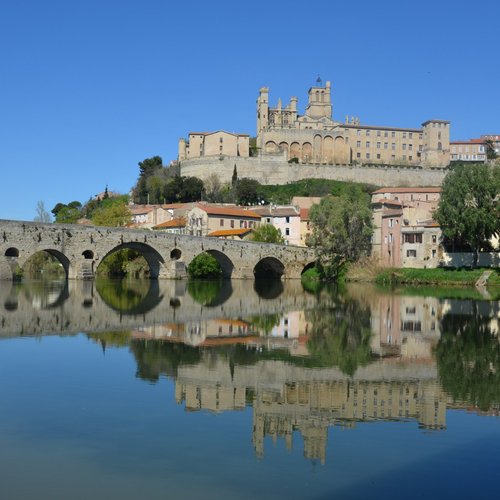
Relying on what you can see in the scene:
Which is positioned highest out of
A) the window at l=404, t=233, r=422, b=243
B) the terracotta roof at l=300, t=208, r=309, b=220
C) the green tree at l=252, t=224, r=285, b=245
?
the terracotta roof at l=300, t=208, r=309, b=220

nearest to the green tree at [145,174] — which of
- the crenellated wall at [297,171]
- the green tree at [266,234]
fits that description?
the crenellated wall at [297,171]

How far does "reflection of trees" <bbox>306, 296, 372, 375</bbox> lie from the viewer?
18.0m

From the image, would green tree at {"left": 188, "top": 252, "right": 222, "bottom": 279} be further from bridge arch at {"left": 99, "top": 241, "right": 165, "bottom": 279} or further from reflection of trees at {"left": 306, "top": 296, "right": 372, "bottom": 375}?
reflection of trees at {"left": 306, "top": 296, "right": 372, "bottom": 375}

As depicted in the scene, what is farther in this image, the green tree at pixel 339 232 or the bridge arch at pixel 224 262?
the bridge arch at pixel 224 262

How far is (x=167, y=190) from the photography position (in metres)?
103

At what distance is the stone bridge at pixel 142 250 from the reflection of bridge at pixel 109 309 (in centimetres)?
812

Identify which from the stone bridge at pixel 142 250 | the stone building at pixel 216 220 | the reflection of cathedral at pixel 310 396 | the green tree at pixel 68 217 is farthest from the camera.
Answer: the green tree at pixel 68 217

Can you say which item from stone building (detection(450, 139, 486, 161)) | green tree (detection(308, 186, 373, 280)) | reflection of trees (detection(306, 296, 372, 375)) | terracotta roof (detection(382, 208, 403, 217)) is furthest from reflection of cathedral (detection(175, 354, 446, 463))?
stone building (detection(450, 139, 486, 161))

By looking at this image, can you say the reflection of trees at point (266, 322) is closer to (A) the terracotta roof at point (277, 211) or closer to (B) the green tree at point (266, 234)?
(B) the green tree at point (266, 234)

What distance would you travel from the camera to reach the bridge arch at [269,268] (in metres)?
69.4

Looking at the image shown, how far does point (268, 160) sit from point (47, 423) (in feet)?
324

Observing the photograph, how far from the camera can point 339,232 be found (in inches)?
2495

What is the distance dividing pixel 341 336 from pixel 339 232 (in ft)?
135

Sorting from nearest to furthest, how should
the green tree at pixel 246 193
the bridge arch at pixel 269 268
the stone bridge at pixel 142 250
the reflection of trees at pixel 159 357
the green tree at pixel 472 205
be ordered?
the reflection of trees at pixel 159 357
the stone bridge at pixel 142 250
the green tree at pixel 472 205
the bridge arch at pixel 269 268
the green tree at pixel 246 193
